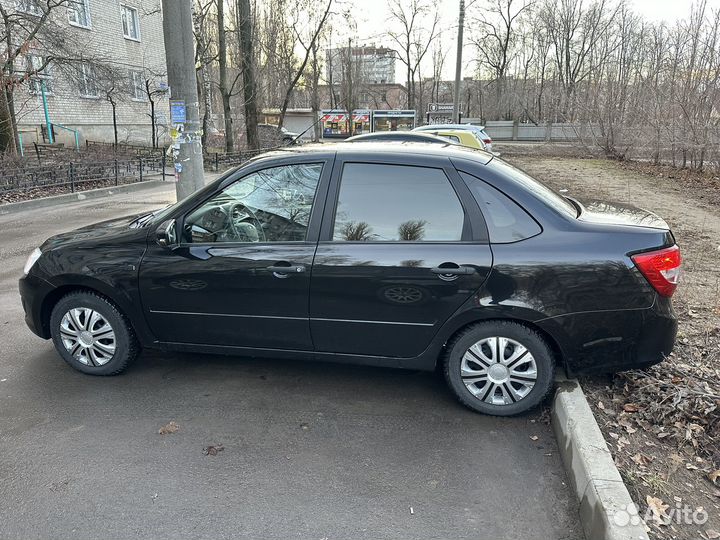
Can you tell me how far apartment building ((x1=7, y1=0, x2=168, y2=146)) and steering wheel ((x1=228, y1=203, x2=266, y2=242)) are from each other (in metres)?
17.4

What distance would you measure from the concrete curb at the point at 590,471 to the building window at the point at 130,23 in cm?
3260

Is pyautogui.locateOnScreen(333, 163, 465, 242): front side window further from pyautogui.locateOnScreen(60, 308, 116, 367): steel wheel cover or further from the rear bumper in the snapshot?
pyautogui.locateOnScreen(60, 308, 116, 367): steel wheel cover

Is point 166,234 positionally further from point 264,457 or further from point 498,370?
point 498,370

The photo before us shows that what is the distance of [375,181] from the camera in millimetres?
3537

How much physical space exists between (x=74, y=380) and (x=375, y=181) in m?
2.71

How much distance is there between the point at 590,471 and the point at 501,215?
5.05ft

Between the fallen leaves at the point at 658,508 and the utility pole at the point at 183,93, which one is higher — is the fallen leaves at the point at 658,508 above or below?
below

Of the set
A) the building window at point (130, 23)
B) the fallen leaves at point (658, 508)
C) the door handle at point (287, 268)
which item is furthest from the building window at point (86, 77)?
the fallen leaves at point (658, 508)

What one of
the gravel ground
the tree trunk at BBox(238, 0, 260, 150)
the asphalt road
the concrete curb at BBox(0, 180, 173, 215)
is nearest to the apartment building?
the tree trunk at BBox(238, 0, 260, 150)

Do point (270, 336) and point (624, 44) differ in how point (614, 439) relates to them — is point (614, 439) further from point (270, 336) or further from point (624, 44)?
point (624, 44)

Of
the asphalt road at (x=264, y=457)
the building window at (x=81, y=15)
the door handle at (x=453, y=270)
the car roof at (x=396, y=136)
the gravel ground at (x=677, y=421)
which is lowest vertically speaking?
the asphalt road at (x=264, y=457)

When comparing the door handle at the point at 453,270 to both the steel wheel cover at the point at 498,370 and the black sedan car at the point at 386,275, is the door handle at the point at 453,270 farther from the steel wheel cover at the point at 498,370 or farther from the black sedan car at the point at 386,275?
the steel wheel cover at the point at 498,370

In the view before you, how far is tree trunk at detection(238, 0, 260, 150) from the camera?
2145cm

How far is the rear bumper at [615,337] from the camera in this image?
324 centimetres
